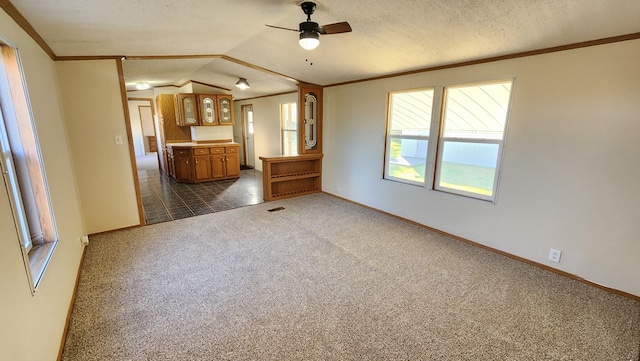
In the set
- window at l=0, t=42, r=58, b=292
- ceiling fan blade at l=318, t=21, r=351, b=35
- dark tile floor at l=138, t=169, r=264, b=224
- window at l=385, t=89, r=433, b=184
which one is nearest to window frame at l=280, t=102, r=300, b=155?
dark tile floor at l=138, t=169, r=264, b=224

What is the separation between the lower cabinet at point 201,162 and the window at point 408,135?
4149mm

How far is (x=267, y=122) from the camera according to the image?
721cm

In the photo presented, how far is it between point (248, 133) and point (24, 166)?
6606 millimetres

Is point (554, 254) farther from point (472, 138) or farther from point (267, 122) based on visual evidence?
point (267, 122)

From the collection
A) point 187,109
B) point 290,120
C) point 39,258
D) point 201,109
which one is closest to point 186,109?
point 187,109

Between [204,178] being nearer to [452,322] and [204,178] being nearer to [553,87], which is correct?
[452,322]

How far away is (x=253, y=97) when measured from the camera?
25.0ft

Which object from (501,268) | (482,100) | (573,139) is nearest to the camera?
(573,139)

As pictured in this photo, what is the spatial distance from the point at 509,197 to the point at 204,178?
597 centimetres

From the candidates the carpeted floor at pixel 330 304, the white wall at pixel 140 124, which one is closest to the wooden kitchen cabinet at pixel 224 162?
the carpeted floor at pixel 330 304

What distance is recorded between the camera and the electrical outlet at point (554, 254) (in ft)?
8.68

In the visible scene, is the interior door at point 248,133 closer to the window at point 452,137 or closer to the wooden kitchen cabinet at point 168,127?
the wooden kitchen cabinet at point 168,127

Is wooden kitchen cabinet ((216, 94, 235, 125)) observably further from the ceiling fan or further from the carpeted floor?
the ceiling fan

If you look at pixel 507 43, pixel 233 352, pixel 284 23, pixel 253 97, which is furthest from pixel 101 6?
pixel 253 97
